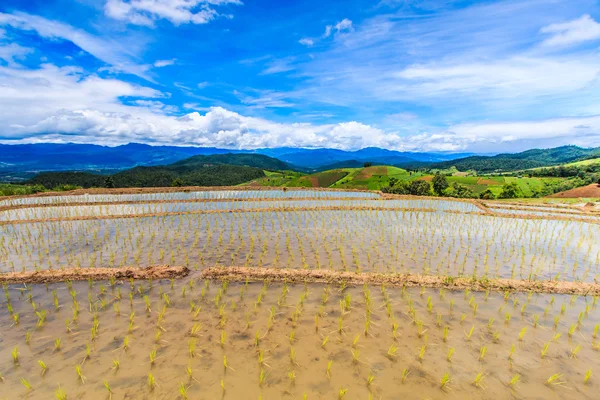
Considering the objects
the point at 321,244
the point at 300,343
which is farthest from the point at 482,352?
the point at 321,244

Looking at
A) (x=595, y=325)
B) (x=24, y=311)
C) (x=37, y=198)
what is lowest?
(x=595, y=325)

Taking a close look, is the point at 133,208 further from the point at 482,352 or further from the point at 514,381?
the point at 514,381

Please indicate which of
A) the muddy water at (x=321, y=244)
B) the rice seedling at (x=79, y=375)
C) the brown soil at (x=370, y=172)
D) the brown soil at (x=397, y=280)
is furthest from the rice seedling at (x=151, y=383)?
the brown soil at (x=370, y=172)

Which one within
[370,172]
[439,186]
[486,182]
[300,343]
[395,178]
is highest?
[370,172]

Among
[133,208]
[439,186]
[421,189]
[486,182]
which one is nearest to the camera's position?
[133,208]

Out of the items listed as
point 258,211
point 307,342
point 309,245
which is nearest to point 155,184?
point 258,211

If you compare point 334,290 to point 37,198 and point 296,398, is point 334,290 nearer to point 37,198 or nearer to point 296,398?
point 296,398
